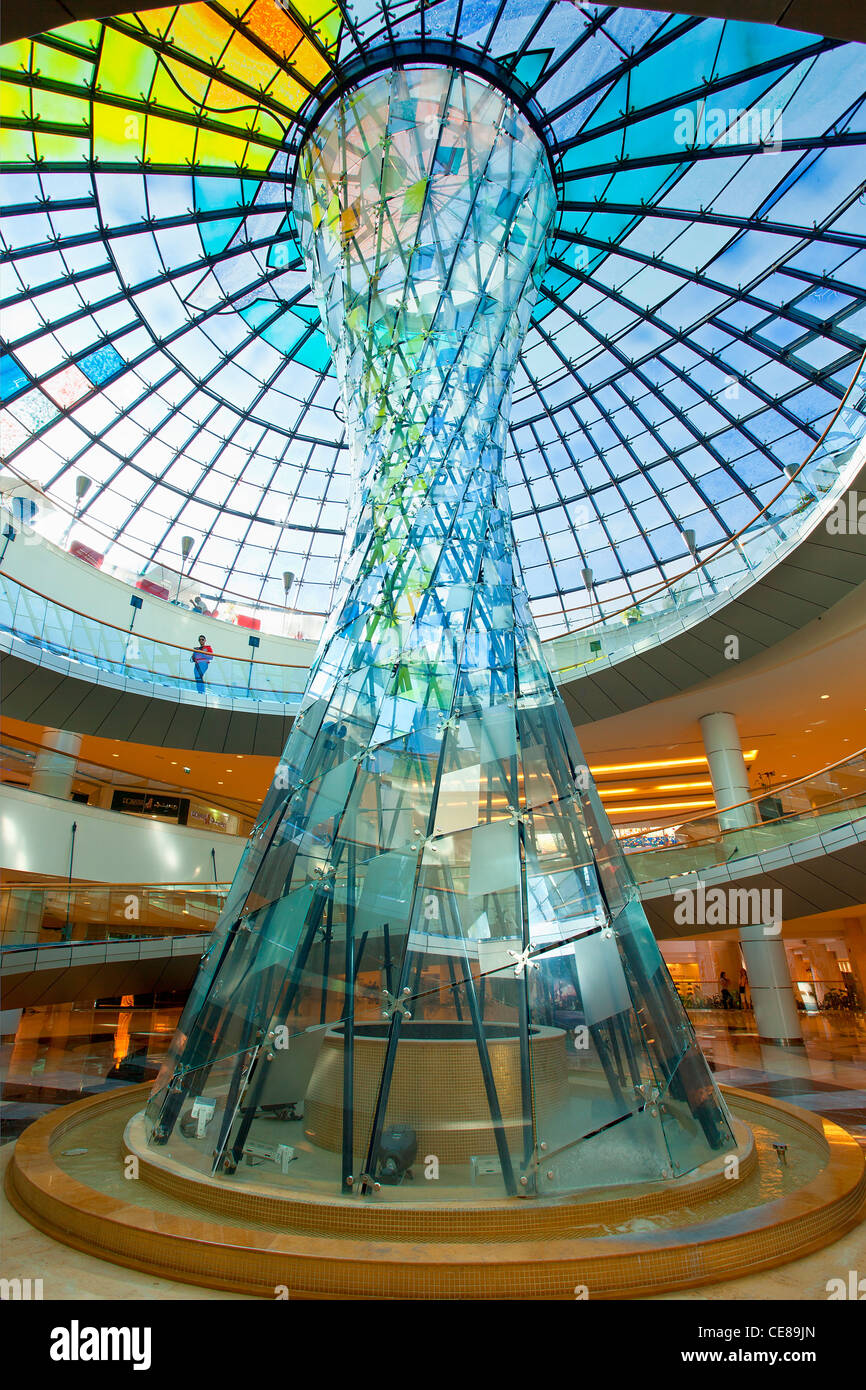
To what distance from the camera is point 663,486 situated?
70.9 ft

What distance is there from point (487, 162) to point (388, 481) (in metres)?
5.36

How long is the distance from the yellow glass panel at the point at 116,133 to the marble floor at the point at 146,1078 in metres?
13.9

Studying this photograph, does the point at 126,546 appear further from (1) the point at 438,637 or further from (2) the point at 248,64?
(1) the point at 438,637

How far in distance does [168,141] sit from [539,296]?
24.6ft

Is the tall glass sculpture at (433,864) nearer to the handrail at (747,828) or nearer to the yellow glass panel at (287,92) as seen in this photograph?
the yellow glass panel at (287,92)

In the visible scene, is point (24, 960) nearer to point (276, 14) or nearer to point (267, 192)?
point (267, 192)

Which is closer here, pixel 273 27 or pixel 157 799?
pixel 273 27

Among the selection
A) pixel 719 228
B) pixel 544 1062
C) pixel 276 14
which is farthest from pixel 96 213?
pixel 544 1062

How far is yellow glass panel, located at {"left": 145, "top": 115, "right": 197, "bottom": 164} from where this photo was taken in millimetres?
11641

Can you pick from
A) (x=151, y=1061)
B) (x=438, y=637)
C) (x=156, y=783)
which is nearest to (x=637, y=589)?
(x=438, y=637)

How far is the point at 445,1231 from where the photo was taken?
16.6ft

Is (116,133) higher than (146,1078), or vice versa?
(116,133)

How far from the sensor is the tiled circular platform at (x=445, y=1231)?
13.6 ft

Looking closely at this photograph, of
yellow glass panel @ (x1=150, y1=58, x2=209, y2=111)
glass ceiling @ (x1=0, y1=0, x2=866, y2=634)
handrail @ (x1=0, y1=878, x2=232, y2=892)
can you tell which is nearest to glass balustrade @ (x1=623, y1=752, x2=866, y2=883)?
glass ceiling @ (x1=0, y1=0, x2=866, y2=634)
